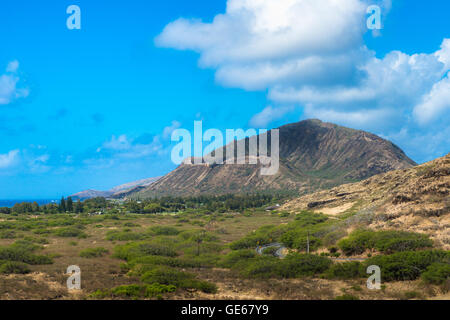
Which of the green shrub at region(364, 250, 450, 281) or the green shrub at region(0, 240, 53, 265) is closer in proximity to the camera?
the green shrub at region(364, 250, 450, 281)

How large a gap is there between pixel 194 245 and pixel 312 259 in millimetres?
23600

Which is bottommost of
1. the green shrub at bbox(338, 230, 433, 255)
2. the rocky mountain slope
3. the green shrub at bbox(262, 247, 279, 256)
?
the green shrub at bbox(262, 247, 279, 256)

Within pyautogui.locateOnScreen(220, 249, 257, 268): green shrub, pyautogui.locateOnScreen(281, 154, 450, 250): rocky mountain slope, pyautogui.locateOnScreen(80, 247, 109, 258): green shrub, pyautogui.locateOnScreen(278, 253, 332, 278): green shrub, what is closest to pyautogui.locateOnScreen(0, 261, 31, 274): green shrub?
pyautogui.locateOnScreen(80, 247, 109, 258): green shrub

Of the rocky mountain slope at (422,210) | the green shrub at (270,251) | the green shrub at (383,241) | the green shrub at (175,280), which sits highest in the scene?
the rocky mountain slope at (422,210)

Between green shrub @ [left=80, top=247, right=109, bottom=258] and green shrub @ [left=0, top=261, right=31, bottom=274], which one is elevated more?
green shrub @ [left=0, top=261, right=31, bottom=274]

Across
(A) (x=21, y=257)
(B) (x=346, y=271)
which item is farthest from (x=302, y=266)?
(A) (x=21, y=257)

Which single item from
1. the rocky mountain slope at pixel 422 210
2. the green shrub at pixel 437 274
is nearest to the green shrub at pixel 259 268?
the green shrub at pixel 437 274

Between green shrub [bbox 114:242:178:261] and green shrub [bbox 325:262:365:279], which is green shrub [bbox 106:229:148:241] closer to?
green shrub [bbox 114:242:178:261]

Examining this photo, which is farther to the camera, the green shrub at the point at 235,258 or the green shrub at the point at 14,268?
the green shrub at the point at 235,258

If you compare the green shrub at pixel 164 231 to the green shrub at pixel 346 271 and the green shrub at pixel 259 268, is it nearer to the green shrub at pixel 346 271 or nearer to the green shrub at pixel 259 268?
the green shrub at pixel 259 268

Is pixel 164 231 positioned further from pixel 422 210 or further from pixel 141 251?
pixel 422 210
